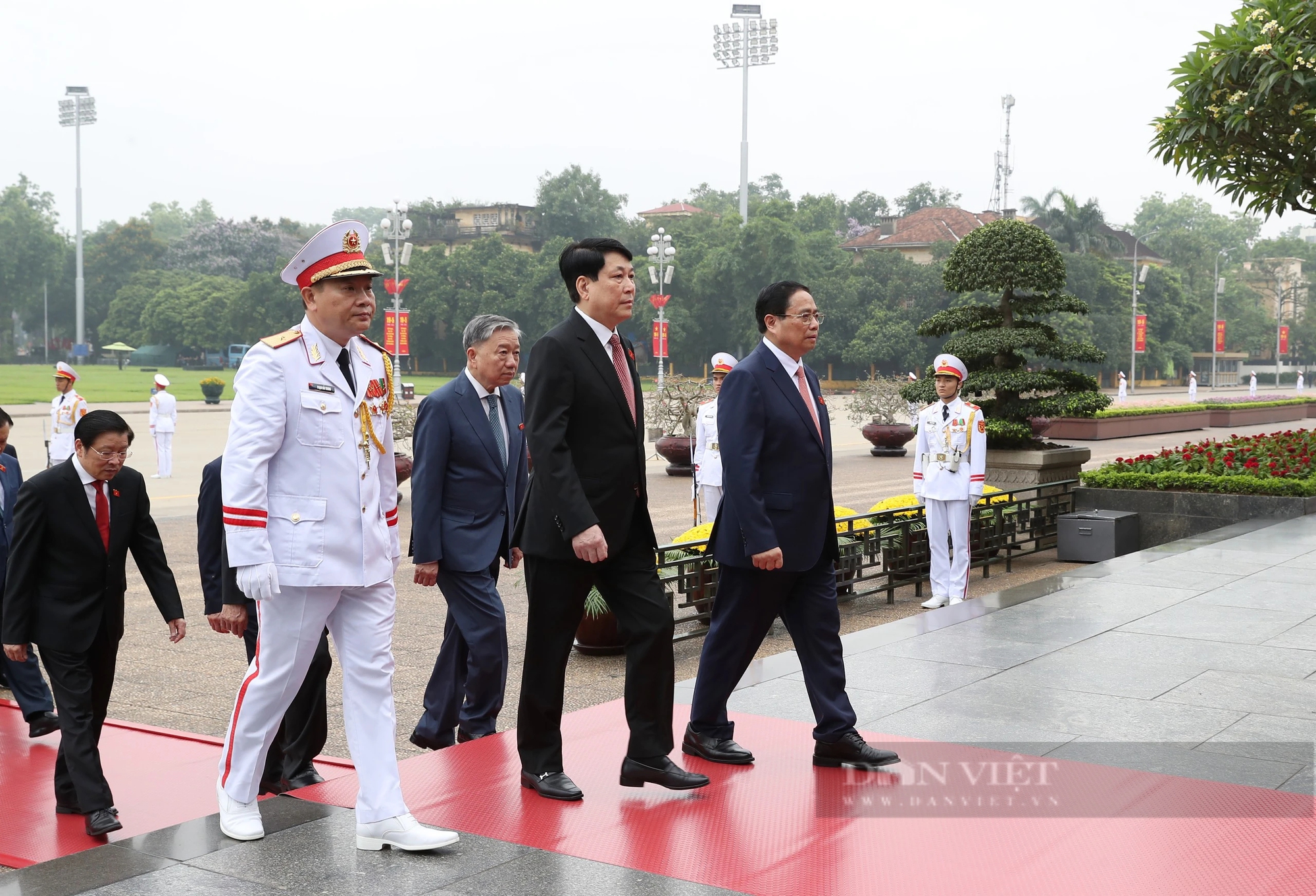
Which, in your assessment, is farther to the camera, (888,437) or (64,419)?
(888,437)

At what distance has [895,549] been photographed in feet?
28.7

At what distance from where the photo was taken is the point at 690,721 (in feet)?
13.4

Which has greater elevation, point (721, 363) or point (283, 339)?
point (721, 363)

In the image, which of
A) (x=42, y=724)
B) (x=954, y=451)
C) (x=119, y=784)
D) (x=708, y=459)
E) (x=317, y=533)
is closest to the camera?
(x=317, y=533)

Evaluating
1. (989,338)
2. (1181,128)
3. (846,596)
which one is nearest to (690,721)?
(846,596)

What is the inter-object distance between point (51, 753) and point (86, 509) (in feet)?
4.97

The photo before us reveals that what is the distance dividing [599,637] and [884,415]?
1646 cm

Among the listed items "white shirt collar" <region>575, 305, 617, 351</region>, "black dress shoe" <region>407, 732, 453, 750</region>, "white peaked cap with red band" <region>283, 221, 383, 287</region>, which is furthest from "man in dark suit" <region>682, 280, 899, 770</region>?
"white peaked cap with red band" <region>283, 221, 383, 287</region>

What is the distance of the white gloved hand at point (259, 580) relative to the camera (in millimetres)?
3057

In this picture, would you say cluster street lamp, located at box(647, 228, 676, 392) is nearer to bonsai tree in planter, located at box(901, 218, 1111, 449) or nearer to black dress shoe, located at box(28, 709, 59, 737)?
bonsai tree in planter, located at box(901, 218, 1111, 449)

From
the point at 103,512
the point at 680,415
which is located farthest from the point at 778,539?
the point at 680,415

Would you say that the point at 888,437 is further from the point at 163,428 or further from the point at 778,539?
the point at 778,539

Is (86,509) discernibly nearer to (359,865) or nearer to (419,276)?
(359,865)

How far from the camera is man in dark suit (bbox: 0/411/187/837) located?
160 inches
